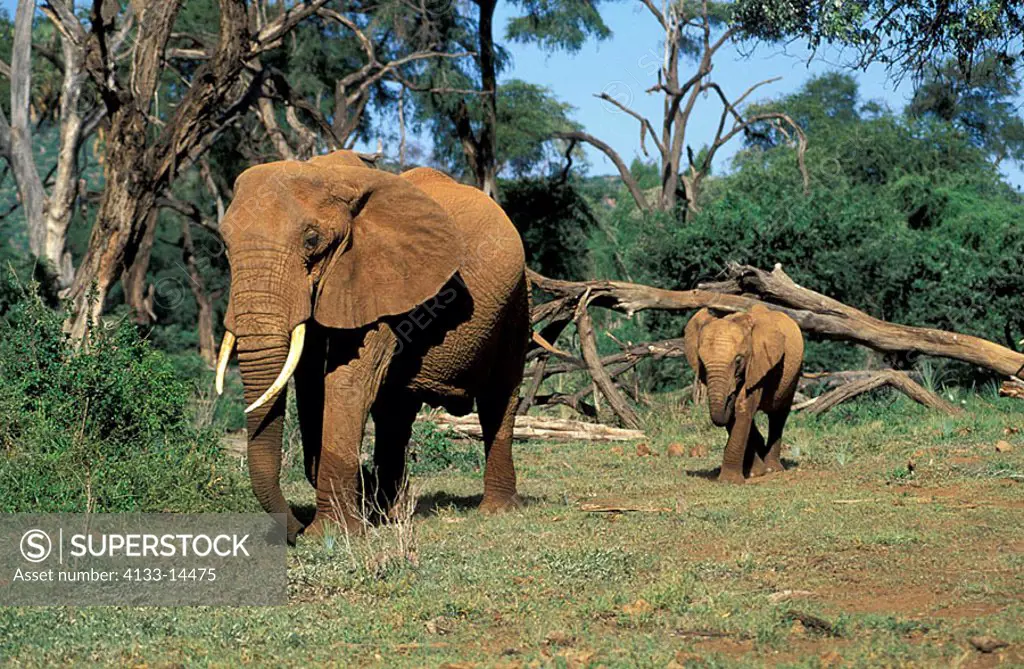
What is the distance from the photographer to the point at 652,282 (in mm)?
23656

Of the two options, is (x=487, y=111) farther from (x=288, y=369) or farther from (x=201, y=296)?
(x=288, y=369)

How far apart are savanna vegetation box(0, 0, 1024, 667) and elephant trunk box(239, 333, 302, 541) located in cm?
55

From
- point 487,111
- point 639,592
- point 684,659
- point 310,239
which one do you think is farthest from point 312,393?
point 487,111

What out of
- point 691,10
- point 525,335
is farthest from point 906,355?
point 691,10

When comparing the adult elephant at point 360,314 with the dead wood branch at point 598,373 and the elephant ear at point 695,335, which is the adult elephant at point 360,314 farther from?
the dead wood branch at point 598,373

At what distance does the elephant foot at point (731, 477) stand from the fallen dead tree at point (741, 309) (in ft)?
14.0

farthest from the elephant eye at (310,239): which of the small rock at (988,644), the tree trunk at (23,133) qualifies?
the tree trunk at (23,133)

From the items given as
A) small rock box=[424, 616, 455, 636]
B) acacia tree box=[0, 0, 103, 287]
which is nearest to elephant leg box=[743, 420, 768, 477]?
small rock box=[424, 616, 455, 636]

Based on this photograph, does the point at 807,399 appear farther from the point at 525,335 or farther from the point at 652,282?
the point at 525,335

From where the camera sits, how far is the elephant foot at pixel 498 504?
404 inches

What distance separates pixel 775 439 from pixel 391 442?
5074mm

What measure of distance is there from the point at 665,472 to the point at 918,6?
17.1 ft

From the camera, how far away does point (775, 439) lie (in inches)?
531

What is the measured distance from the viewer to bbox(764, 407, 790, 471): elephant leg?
1340 centimetres
